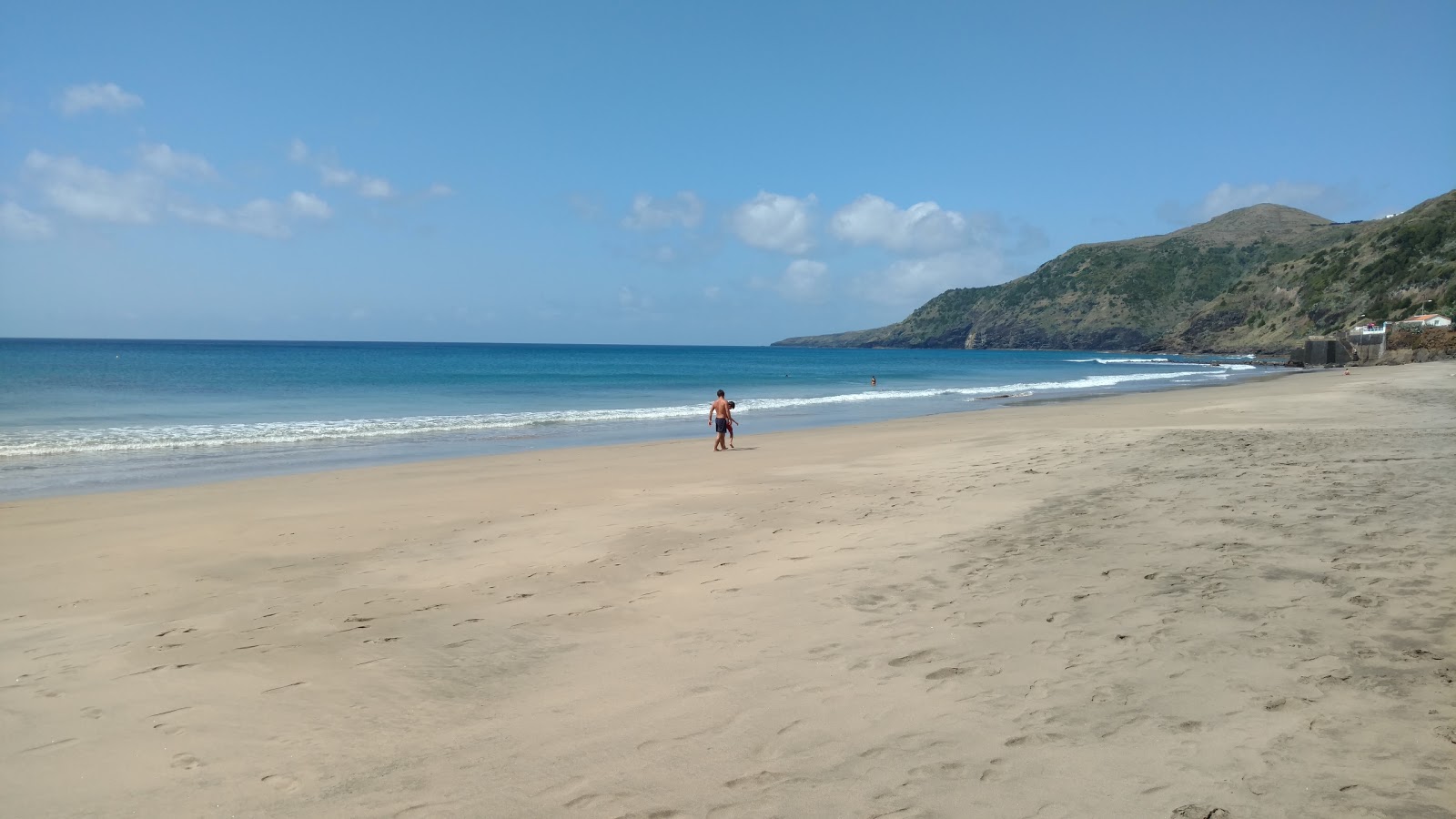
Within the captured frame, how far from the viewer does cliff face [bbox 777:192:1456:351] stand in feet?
271

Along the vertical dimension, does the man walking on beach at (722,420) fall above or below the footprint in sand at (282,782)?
above

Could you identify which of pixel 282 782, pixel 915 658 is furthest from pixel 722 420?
pixel 282 782

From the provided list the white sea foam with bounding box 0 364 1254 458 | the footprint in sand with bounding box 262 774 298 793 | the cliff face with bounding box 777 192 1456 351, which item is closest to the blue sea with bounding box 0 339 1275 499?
the white sea foam with bounding box 0 364 1254 458

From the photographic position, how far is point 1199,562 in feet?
20.8

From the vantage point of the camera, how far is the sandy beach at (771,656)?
142 inches

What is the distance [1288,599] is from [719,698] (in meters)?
3.73

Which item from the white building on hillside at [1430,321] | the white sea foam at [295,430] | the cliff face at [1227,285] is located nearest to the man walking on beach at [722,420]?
the white sea foam at [295,430]

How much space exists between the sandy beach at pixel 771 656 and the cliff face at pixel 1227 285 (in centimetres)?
8304

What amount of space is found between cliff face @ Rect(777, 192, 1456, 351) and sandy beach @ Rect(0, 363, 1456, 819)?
83.0 meters

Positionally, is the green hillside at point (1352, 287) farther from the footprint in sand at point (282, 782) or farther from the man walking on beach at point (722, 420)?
the footprint in sand at point (282, 782)

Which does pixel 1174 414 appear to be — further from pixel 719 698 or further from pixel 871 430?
pixel 719 698

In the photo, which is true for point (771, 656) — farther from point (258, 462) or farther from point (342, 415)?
point (342, 415)

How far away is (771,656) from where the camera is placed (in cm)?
510

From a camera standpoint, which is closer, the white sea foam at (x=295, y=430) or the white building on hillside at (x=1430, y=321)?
the white sea foam at (x=295, y=430)
